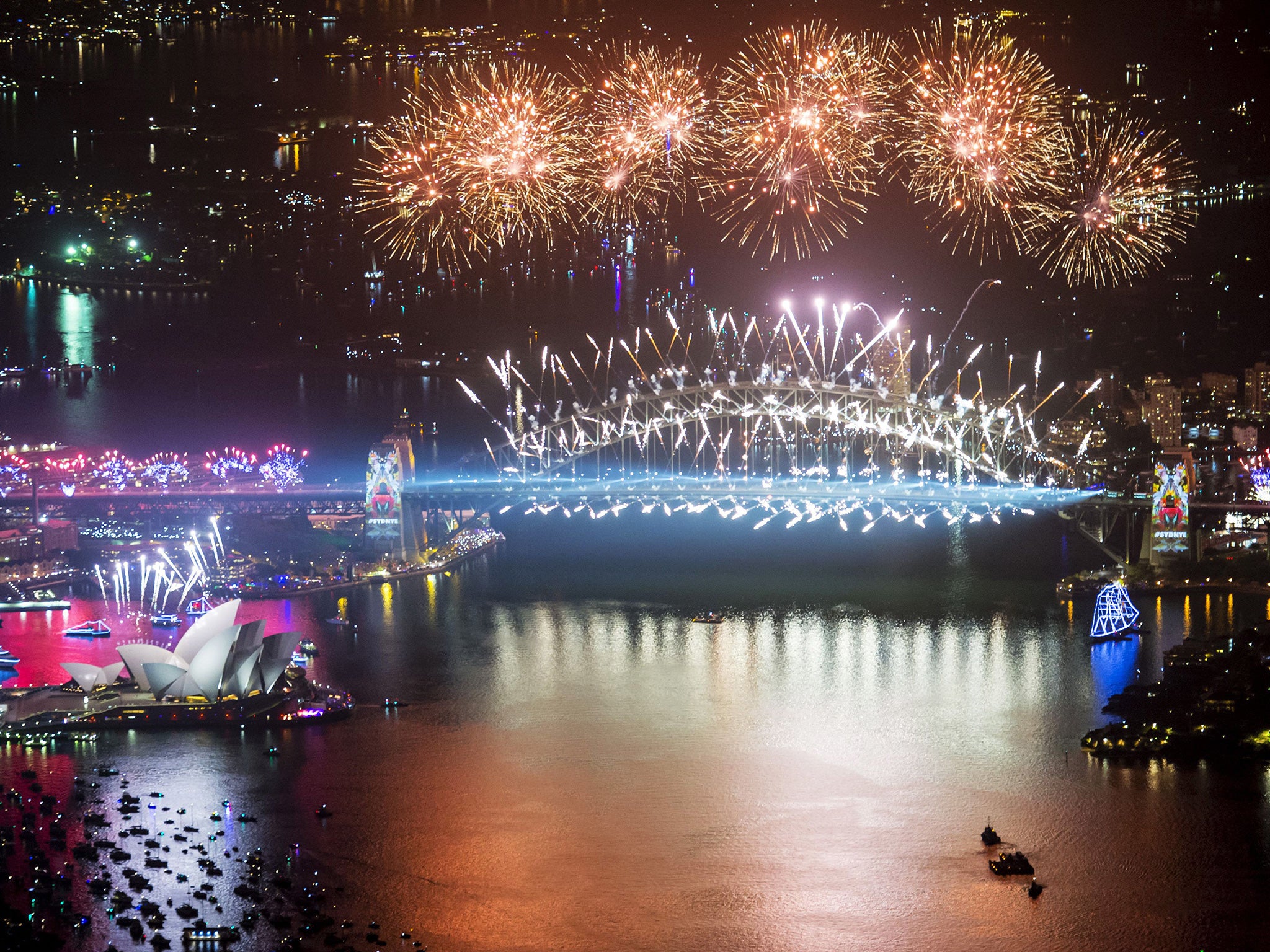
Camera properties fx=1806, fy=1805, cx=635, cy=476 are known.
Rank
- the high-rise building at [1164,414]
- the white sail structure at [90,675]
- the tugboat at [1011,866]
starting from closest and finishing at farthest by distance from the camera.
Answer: the tugboat at [1011,866], the white sail structure at [90,675], the high-rise building at [1164,414]

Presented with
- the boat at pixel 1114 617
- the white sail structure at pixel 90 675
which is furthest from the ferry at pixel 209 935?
the boat at pixel 1114 617

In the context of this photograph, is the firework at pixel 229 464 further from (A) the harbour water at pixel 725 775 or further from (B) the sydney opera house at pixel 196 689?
(B) the sydney opera house at pixel 196 689

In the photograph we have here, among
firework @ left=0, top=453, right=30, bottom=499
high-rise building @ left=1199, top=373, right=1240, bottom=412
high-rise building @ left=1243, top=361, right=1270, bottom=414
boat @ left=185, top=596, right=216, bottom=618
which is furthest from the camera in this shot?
high-rise building @ left=1199, top=373, right=1240, bottom=412

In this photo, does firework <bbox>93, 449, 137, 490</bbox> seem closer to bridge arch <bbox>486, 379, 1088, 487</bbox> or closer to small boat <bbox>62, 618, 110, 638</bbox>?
bridge arch <bbox>486, 379, 1088, 487</bbox>

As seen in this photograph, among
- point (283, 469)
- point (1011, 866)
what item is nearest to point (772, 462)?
point (283, 469)

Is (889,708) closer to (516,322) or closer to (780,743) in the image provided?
(780,743)

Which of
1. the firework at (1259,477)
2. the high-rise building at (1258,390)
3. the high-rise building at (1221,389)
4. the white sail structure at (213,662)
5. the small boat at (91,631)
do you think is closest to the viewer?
the white sail structure at (213,662)

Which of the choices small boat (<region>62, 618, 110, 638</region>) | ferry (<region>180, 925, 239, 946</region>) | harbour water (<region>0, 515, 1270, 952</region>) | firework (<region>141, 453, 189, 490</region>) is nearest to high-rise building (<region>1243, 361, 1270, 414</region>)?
harbour water (<region>0, 515, 1270, 952</region>)
